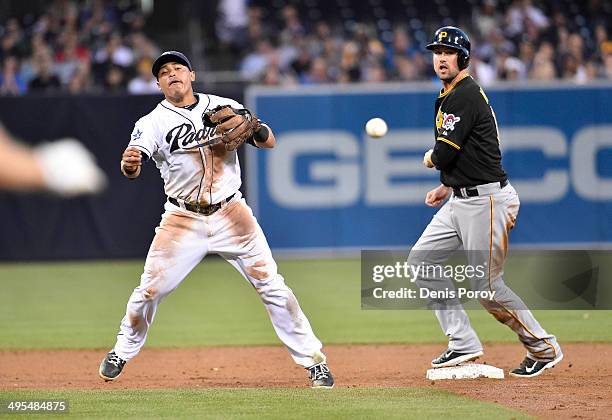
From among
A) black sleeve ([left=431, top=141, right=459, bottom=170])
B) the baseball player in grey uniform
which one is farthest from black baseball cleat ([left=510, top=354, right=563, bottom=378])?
black sleeve ([left=431, top=141, right=459, bottom=170])

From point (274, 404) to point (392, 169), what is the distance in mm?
9662

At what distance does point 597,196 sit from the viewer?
16.2 m

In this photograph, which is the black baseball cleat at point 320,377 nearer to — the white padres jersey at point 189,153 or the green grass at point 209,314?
the white padres jersey at point 189,153

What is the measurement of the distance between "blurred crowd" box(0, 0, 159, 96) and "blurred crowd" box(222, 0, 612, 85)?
70.2 inches

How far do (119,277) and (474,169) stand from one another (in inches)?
316

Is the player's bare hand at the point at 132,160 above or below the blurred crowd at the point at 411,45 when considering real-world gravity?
below

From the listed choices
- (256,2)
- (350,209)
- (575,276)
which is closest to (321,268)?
(350,209)

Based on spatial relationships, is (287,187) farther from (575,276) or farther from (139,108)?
(575,276)

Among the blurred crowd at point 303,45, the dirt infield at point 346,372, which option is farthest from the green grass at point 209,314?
the blurred crowd at point 303,45

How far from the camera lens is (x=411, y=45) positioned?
1964cm

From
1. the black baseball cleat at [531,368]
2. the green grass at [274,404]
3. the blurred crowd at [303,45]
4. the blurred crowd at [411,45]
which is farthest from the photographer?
the blurred crowd at [411,45]

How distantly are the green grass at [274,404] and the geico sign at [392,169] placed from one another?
8.82 meters

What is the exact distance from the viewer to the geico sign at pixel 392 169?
636 inches

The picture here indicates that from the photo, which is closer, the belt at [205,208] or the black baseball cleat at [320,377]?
the black baseball cleat at [320,377]
